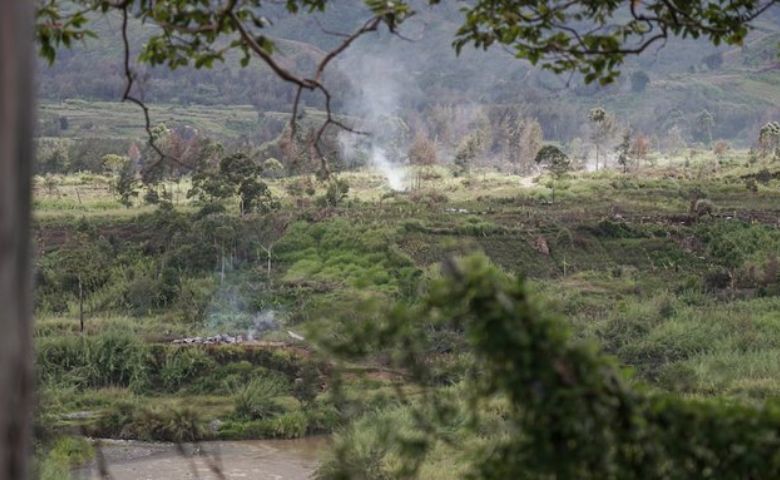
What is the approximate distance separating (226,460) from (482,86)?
332 feet

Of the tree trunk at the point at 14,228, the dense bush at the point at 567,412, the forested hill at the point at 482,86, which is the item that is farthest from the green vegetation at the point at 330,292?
the forested hill at the point at 482,86

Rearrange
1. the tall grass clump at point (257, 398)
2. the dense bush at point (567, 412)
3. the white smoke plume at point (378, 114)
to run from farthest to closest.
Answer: the white smoke plume at point (378, 114)
the tall grass clump at point (257, 398)
the dense bush at point (567, 412)

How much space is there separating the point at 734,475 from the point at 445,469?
10.3m

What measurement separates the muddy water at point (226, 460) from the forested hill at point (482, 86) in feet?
190

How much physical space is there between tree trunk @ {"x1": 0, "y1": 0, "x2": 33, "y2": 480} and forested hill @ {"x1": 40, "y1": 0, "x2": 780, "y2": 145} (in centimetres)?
7103

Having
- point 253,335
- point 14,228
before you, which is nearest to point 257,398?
point 253,335

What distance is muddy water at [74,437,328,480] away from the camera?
1420 cm

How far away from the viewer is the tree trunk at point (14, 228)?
144 centimetres

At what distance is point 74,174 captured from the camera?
143 feet

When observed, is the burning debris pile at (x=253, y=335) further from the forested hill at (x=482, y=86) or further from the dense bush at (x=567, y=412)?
the forested hill at (x=482, y=86)

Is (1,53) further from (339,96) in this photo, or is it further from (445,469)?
(339,96)

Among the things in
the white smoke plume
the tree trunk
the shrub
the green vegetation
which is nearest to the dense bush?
the tree trunk

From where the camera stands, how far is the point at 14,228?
4.77ft

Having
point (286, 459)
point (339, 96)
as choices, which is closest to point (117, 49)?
point (339, 96)
